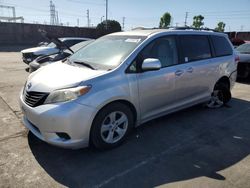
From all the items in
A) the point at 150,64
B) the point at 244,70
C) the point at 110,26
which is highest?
the point at 110,26

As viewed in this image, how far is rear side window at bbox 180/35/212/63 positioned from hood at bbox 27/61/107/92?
71.2 inches

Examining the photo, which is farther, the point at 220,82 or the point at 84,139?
the point at 220,82

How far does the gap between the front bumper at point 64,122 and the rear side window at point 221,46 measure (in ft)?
11.2

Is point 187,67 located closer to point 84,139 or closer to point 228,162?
point 228,162

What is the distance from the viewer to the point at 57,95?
9.55ft

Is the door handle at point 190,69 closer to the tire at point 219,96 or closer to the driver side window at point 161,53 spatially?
the driver side window at point 161,53

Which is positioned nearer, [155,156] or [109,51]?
[155,156]

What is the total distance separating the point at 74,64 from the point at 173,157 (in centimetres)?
212

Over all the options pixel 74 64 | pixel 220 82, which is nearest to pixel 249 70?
pixel 220 82

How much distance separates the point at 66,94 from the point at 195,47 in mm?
2813

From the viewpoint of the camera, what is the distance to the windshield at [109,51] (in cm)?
353

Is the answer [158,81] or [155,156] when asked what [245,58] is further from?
[155,156]

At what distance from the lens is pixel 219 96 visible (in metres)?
5.50

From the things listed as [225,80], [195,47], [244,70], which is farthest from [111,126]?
[244,70]
